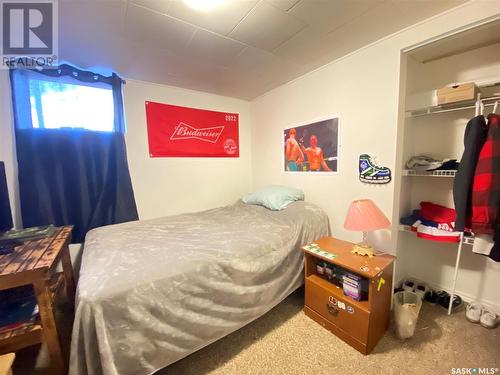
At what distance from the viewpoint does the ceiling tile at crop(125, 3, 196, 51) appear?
4.40 feet

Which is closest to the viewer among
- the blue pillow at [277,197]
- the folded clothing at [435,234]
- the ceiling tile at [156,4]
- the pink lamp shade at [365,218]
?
the ceiling tile at [156,4]

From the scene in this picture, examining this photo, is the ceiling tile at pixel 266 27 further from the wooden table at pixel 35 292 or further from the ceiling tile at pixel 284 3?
the wooden table at pixel 35 292

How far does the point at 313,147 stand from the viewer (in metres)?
2.31

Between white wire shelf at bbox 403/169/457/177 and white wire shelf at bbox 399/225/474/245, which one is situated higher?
white wire shelf at bbox 403/169/457/177

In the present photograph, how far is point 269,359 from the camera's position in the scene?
1336mm

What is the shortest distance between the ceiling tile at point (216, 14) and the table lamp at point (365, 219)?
5.11 feet

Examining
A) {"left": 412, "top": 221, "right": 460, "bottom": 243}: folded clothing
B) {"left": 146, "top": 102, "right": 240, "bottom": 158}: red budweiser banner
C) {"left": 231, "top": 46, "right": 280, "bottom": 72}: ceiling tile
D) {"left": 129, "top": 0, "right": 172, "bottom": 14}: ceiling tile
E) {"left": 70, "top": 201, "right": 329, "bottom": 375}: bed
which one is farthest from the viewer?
{"left": 146, "top": 102, "right": 240, "bottom": 158}: red budweiser banner

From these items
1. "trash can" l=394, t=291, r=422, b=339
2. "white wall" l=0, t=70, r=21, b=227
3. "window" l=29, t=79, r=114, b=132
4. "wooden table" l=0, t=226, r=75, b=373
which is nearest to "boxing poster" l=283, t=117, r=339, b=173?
"trash can" l=394, t=291, r=422, b=339

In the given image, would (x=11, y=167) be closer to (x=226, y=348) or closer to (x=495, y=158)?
(x=226, y=348)

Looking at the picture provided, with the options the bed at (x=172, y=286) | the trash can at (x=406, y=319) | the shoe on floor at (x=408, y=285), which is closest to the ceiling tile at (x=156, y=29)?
the bed at (x=172, y=286)

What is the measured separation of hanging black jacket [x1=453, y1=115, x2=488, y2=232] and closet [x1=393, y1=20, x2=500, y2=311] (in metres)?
0.17

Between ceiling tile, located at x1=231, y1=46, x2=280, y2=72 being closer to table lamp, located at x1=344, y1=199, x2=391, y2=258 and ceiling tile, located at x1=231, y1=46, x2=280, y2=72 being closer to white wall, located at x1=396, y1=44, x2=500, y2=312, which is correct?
white wall, located at x1=396, y1=44, x2=500, y2=312

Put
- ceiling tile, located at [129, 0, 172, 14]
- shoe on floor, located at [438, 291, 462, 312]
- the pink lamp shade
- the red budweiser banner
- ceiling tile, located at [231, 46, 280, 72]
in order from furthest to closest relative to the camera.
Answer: the red budweiser banner, ceiling tile, located at [231, 46, 280, 72], shoe on floor, located at [438, 291, 462, 312], the pink lamp shade, ceiling tile, located at [129, 0, 172, 14]

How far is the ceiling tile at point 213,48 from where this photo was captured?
1594 mm
